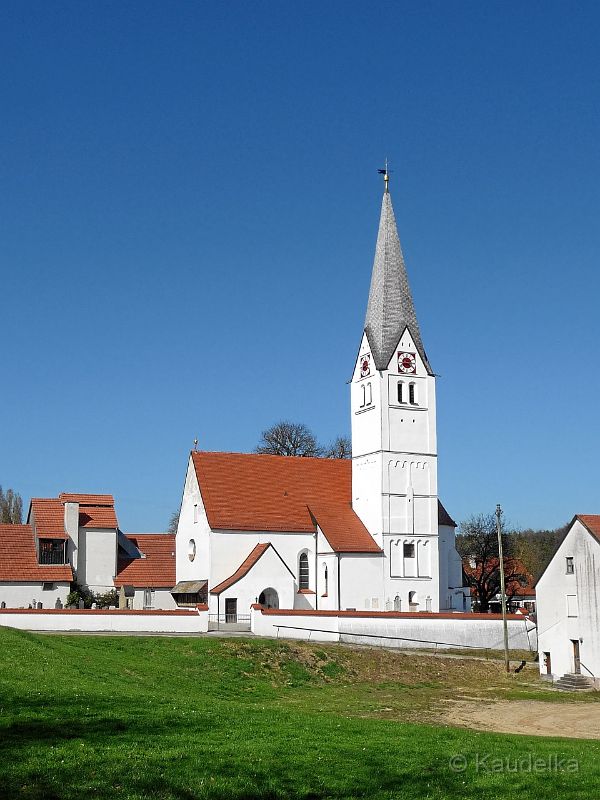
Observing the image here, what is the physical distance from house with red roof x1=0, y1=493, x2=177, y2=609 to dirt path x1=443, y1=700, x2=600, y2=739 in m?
29.6

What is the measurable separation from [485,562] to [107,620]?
147 feet

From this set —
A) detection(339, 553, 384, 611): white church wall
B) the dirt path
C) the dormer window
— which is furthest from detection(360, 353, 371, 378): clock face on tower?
the dirt path

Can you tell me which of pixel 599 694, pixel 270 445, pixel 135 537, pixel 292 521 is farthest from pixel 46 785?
pixel 270 445

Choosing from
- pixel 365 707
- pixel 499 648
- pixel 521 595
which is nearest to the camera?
pixel 365 707

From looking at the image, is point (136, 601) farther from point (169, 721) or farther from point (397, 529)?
point (169, 721)

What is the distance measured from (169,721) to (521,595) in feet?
237

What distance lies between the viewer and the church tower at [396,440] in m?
54.3

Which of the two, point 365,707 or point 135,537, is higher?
point 135,537

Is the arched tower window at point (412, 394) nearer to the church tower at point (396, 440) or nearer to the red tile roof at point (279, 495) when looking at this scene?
the church tower at point (396, 440)

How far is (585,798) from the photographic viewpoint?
1324cm

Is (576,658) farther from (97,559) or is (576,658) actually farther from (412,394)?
(97,559)

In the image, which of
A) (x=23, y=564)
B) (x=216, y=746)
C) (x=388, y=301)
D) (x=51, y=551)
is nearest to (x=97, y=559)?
(x=51, y=551)

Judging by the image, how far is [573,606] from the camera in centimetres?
3925

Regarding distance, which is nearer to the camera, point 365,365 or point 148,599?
point 148,599
